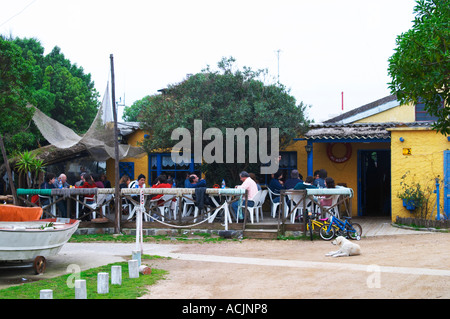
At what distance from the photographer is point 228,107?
593 inches

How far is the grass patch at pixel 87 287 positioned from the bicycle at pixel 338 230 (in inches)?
196

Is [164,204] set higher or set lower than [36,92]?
lower

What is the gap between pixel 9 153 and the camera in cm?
1838

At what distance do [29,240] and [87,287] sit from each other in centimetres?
179

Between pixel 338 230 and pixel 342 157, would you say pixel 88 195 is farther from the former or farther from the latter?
pixel 342 157

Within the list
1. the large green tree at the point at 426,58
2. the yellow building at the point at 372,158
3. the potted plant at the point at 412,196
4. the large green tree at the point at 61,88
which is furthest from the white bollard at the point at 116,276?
Answer: the large green tree at the point at 61,88

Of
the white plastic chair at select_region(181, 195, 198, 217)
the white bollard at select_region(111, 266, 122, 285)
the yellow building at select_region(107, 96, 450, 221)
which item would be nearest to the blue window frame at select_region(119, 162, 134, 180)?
the yellow building at select_region(107, 96, 450, 221)

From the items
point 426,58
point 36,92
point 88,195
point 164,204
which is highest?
point 36,92

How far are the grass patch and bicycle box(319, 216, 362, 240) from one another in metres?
4.98

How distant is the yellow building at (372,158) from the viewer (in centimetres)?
1508

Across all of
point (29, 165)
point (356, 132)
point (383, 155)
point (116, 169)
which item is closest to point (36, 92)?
point (29, 165)

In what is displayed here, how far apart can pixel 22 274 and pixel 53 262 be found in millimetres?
1098

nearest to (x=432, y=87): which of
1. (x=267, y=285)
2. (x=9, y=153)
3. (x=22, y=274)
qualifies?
(x=267, y=285)
